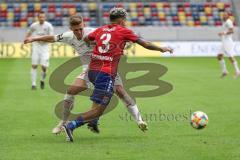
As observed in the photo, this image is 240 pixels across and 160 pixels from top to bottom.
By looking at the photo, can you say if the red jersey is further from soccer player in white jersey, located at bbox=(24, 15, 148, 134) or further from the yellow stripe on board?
the yellow stripe on board

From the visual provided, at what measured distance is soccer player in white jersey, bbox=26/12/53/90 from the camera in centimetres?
2092

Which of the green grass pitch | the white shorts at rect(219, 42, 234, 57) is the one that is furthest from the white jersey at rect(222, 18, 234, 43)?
the green grass pitch

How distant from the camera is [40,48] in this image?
70.7 feet

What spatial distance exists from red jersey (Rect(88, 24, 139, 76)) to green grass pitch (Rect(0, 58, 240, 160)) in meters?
1.25

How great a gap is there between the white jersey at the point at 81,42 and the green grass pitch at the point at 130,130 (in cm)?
137

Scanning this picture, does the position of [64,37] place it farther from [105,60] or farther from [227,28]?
[227,28]

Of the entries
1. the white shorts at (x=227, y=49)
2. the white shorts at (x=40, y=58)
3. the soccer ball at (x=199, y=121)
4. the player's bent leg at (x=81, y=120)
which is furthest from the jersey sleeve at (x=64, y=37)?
the white shorts at (x=227, y=49)

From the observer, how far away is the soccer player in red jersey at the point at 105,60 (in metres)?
11.0

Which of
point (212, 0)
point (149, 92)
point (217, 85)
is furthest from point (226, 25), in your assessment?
point (212, 0)

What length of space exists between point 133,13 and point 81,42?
1432 inches

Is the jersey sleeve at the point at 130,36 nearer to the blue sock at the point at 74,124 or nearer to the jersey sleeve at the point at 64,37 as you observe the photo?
the jersey sleeve at the point at 64,37

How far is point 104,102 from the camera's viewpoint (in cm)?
1104

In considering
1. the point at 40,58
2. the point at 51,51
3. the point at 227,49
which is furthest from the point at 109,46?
the point at 51,51

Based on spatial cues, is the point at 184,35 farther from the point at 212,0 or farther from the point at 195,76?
the point at 195,76
